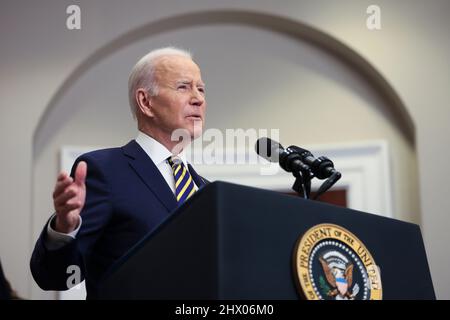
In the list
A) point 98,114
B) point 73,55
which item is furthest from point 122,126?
point 73,55

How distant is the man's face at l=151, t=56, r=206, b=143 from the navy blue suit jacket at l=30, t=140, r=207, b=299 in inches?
12.5

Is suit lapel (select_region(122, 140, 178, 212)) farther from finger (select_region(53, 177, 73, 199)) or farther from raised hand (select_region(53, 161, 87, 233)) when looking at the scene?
finger (select_region(53, 177, 73, 199))

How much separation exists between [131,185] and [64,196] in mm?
470

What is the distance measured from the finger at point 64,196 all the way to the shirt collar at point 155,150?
65 cm

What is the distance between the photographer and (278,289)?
4.56 feet

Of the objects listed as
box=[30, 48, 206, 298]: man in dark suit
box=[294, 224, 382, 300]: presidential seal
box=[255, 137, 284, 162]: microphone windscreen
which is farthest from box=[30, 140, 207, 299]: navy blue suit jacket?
box=[294, 224, 382, 300]: presidential seal

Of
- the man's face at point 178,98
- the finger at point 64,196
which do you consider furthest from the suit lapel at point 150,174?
the finger at point 64,196

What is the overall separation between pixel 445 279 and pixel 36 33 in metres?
2.57

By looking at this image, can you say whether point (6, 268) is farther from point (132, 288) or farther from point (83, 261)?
point (132, 288)

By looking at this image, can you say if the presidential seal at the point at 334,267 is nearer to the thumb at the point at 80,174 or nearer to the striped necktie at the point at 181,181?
the thumb at the point at 80,174

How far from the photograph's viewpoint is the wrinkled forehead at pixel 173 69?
8.02ft

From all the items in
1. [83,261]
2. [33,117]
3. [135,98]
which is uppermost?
[33,117]

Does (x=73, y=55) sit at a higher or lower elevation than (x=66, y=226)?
higher

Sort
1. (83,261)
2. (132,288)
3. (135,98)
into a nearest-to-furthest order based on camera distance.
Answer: (132,288)
(83,261)
(135,98)
